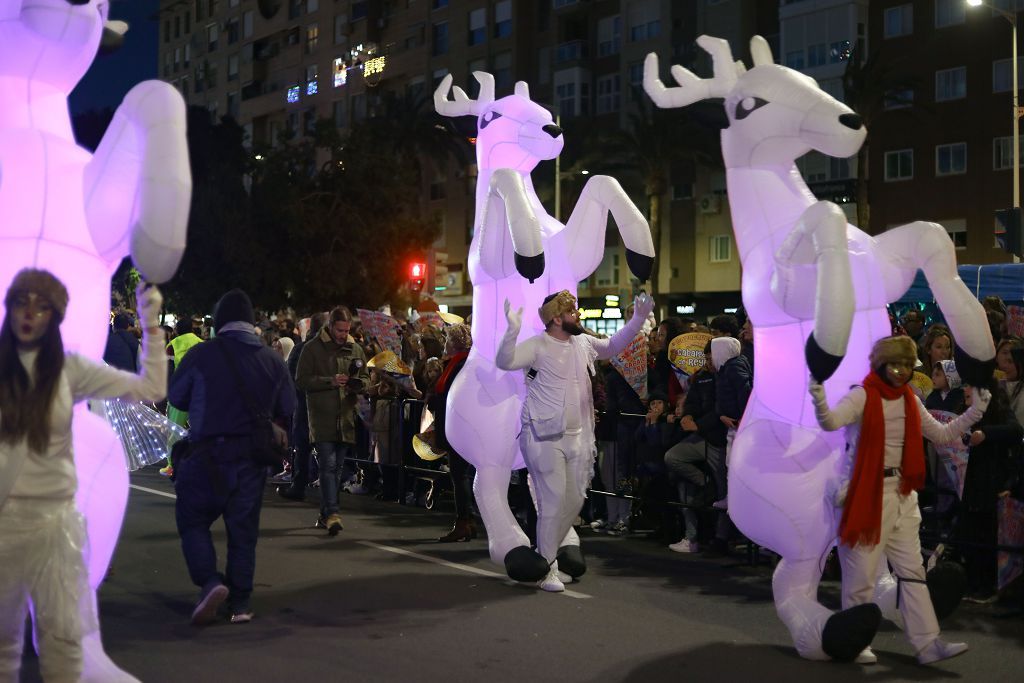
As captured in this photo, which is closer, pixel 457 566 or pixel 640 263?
pixel 640 263

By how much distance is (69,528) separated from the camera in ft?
15.0

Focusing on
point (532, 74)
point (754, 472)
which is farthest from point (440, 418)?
point (532, 74)

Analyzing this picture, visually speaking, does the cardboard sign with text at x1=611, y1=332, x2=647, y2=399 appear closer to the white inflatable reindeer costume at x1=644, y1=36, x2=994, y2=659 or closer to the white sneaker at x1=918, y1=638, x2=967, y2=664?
the white inflatable reindeer costume at x1=644, y1=36, x2=994, y2=659

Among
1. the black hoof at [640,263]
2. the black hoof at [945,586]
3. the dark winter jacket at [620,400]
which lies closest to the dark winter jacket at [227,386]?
the black hoof at [640,263]

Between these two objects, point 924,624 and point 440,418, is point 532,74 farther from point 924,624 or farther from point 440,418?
point 924,624

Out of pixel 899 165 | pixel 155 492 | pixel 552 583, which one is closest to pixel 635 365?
pixel 552 583

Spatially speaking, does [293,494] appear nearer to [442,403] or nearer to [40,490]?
[442,403]

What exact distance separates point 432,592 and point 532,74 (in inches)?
1698

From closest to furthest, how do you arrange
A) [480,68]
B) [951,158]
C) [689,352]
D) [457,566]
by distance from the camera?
[457,566], [689,352], [951,158], [480,68]

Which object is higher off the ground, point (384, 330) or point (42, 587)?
point (384, 330)

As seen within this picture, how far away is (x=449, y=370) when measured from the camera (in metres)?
10.6

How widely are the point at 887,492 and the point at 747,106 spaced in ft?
7.83

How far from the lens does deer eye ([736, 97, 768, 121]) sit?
22.6 ft

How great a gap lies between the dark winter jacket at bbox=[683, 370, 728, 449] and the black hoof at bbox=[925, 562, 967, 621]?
3298 millimetres
